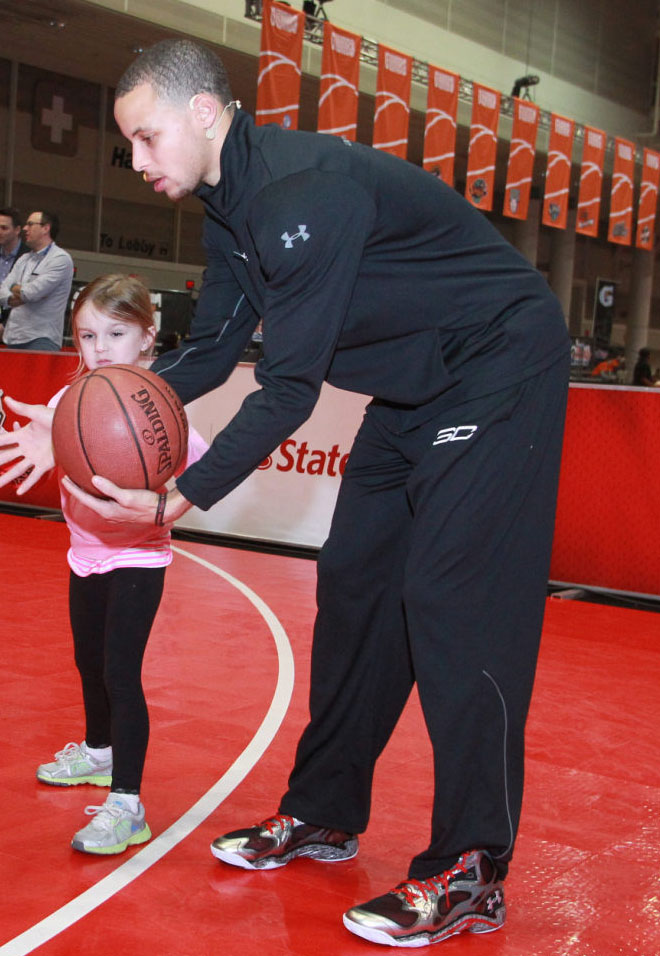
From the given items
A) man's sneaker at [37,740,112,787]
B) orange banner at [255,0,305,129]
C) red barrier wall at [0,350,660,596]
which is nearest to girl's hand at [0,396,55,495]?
man's sneaker at [37,740,112,787]

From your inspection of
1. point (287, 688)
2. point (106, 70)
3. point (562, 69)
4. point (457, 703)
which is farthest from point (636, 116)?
point (457, 703)

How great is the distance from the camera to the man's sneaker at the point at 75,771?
3.31 metres

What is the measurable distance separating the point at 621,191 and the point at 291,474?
47.3 ft

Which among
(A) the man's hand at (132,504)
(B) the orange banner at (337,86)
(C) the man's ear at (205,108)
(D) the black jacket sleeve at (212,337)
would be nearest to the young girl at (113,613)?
(D) the black jacket sleeve at (212,337)

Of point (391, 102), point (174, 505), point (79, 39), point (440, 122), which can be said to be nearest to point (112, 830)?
point (174, 505)

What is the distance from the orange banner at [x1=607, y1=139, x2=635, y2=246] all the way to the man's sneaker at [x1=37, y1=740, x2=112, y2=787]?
18.8 m

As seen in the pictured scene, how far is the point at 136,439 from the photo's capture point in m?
2.54

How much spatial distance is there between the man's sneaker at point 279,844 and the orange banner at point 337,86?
42.4ft

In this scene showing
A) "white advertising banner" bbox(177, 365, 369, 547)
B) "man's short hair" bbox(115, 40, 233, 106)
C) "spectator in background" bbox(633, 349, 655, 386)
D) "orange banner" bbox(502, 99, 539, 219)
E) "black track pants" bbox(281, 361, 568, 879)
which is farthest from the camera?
"spectator in background" bbox(633, 349, 655, 386)

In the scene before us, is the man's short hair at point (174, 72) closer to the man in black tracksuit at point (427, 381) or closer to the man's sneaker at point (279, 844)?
the man in black tracksuit at point (427, 381)

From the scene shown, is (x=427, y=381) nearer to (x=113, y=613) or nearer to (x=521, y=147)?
(x=113, y=613)

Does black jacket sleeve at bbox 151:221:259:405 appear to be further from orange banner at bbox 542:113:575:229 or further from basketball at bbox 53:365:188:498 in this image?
orange banner at bbox 542:113:575:229

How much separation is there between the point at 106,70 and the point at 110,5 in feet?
11.8

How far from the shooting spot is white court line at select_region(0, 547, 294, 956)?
92.7 inches
